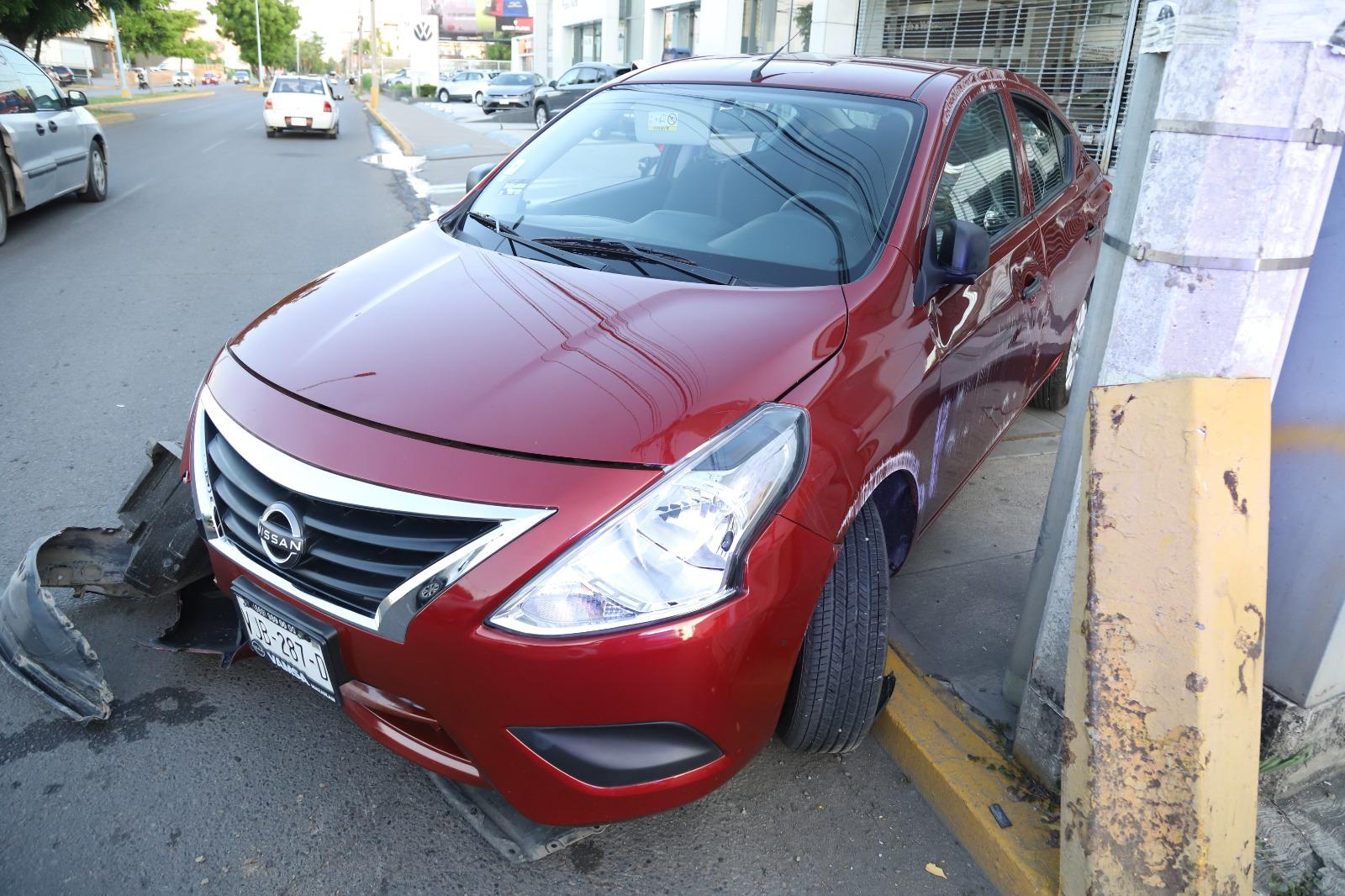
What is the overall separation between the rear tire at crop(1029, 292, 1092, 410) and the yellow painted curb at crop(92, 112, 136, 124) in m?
23.3

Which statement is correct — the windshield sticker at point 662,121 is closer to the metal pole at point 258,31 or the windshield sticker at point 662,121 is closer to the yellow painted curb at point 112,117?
the yellow painted curb at point 112,117

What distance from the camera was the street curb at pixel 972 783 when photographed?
2076 mm

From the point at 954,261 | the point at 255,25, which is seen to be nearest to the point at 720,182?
the point at 954,261

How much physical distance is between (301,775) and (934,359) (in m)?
1.97

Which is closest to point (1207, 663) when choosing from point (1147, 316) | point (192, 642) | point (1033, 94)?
point (1147, 316)

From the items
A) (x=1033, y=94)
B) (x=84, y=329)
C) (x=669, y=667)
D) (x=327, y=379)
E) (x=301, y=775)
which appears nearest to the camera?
(x=669, y=667)

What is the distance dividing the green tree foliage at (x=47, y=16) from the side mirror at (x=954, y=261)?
20378 mm

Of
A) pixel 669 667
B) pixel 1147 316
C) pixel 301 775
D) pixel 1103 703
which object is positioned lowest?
pixel 301 775

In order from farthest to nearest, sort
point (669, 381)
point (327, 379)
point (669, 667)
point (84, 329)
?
1. point (84, 329)
2. point (327, 379)
3. point (669, 381)
4. point (669, 667)

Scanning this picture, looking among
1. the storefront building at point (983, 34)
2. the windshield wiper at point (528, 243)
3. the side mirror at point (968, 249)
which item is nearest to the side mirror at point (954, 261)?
the side mirror at point (968, 249)

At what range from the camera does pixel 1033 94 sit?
154 inches

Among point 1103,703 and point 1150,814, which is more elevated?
point 1103,703

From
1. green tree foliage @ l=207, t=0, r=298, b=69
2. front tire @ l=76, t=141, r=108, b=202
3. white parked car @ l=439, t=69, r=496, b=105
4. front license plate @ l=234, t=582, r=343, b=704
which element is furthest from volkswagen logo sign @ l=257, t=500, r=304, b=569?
green tree foliage @ l=207, t=0, r=298, b=69

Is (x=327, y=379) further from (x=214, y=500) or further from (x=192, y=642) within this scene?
(x=192, y=642)
